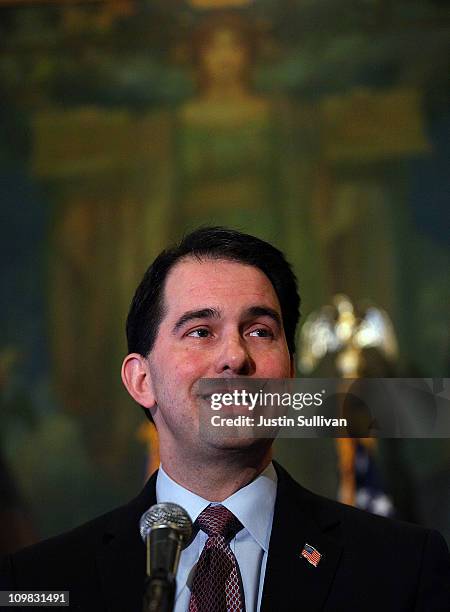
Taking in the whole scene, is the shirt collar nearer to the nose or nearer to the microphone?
the nose

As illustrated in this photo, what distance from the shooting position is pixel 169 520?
1669 millimetres

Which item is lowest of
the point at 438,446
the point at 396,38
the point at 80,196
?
the point at 438,446

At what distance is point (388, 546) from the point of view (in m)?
2.18

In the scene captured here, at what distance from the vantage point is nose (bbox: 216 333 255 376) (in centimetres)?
209

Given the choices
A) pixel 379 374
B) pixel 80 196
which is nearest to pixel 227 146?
pixel 80 196

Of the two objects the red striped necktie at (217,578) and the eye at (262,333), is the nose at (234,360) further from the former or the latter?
the red striped necktie at (217,578)

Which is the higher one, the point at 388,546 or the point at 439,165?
the point at 439,165

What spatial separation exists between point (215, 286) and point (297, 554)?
0.61 metres

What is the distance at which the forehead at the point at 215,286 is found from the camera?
2246mm

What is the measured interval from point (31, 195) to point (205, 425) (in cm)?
525

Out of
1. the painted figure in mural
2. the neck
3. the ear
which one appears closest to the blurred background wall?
the painted figure in mural

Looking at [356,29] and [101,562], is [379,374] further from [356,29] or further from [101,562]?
[101,562]

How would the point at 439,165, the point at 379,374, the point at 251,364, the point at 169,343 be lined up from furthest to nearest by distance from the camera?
the point at 439,165, the point at 379,374, the point at 169,343, the point at 251,364

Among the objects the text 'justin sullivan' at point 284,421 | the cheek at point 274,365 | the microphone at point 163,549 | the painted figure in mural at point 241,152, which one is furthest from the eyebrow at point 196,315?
the painted figure in mural at point 241,152
